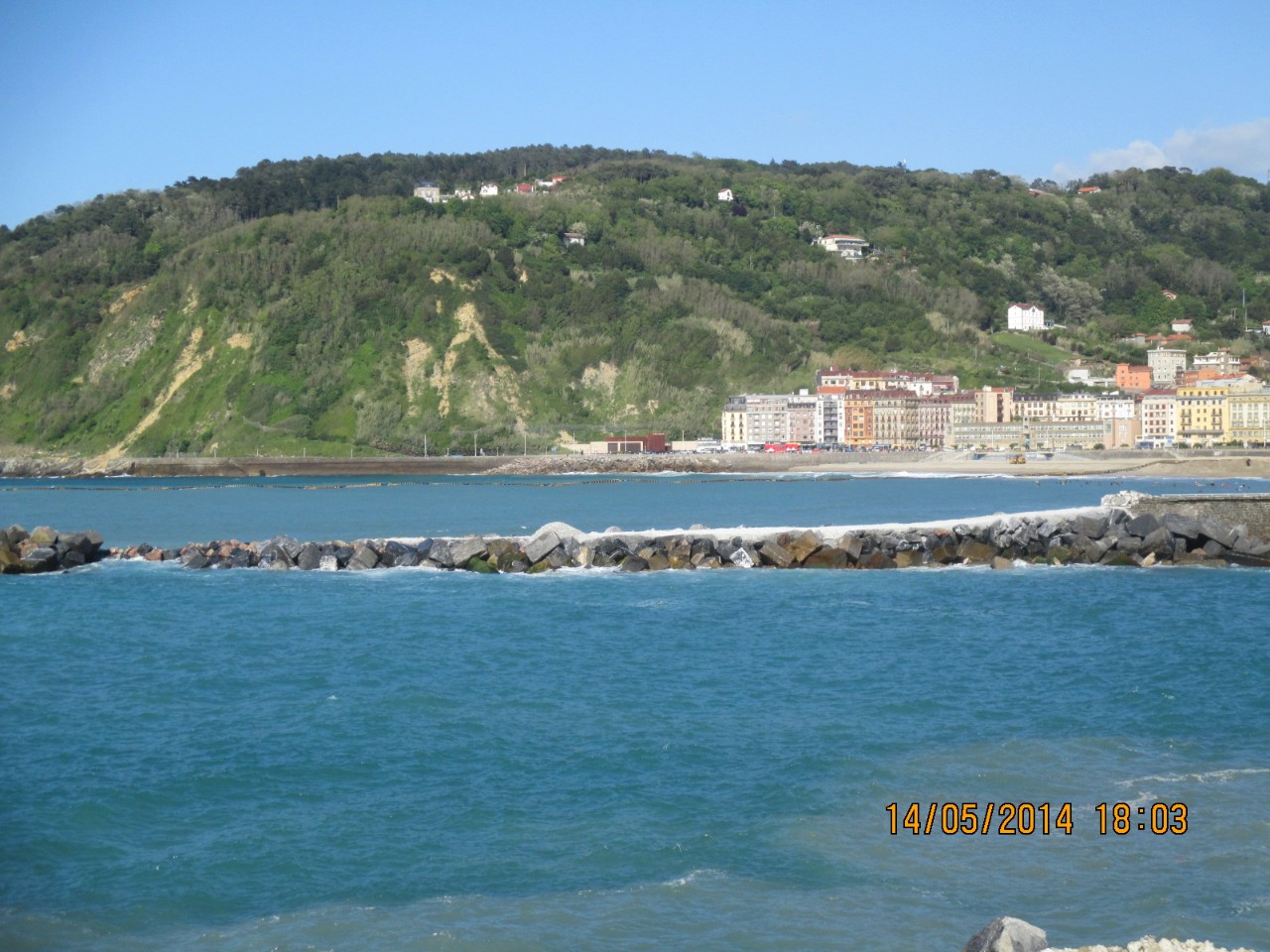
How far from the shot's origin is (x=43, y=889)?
8305 millimetres

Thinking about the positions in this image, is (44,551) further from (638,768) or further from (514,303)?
(514,303)

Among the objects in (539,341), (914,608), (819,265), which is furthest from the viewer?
(819,265)

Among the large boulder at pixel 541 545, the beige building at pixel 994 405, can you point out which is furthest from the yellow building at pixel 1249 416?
the large boulder at pixel 541 545

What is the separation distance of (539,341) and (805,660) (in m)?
84.5

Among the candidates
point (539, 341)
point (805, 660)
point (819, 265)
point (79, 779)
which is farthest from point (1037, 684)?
point (819, 265)

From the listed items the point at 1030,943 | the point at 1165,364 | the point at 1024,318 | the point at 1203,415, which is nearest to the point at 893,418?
the point at 1203,415

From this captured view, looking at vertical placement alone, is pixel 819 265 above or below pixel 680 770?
above

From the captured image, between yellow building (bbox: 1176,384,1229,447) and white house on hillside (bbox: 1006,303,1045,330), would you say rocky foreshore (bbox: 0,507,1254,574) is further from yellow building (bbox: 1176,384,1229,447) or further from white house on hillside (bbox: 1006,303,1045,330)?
white house on hillside (bbox: 1006,303,1045,330)

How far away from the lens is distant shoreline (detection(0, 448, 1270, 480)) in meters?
78.6

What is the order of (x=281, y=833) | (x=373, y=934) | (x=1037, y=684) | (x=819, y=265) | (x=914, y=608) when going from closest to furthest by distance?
(x=373, y=934) → (x=281, y=833) → (x=1037, y=684) → (x=914, y=608) → (x=819, y=265)

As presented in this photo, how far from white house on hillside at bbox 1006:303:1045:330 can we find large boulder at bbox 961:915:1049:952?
12552 cm

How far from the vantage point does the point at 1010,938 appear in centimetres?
639

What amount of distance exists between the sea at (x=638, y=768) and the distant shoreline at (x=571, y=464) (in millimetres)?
60047

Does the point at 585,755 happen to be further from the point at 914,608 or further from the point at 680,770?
the point at 914,608
